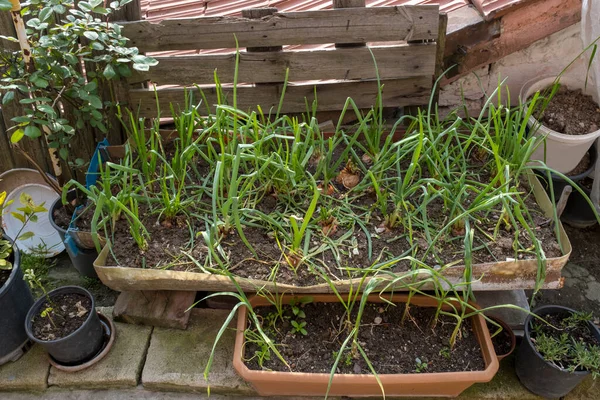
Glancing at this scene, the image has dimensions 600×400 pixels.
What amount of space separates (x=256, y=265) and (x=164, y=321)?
457 millimetres

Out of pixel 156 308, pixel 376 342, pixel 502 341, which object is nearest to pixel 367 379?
pixel 376 342

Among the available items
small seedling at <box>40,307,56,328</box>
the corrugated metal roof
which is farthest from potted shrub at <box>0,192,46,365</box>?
the corrugated metal roof

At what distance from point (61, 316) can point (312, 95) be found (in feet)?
4.59

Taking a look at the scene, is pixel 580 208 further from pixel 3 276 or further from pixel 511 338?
pixel 3 276

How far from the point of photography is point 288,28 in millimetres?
2223

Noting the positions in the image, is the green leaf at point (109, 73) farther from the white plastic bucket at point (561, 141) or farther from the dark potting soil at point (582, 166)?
the dark potting soil at point (582, 166)

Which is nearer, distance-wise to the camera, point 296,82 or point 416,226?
point 416,226

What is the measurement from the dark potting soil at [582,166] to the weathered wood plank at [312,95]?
819 millimetres

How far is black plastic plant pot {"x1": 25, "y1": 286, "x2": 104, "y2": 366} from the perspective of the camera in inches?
72.5

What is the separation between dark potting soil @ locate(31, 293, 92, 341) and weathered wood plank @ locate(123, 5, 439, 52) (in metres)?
1.05

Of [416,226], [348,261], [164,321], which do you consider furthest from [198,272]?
[416,226]

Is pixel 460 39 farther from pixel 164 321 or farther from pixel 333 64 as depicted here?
pixel 164 321

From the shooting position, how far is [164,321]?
80.0 inches

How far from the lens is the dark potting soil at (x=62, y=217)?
2.32m
